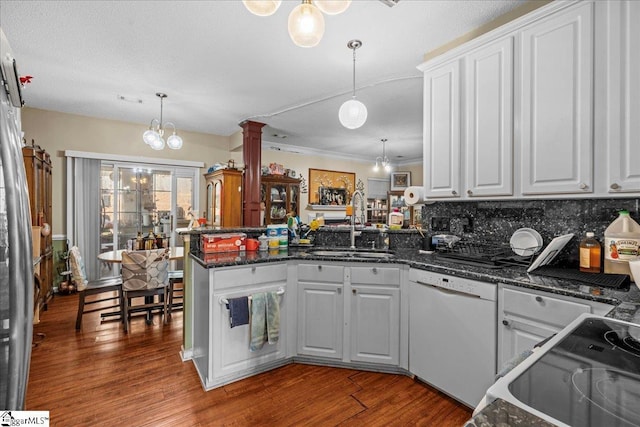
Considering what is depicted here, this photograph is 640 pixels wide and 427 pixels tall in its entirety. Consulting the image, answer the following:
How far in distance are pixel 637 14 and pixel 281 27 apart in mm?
2097

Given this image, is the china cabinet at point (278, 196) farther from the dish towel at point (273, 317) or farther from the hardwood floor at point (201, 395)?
the dish towel at point (273, 317)

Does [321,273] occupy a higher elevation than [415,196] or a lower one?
lower

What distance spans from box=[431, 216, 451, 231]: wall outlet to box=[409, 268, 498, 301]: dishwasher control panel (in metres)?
0.68

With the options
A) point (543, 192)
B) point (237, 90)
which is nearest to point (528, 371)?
point (543, 192)

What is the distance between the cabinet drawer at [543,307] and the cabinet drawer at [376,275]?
2.36 ft

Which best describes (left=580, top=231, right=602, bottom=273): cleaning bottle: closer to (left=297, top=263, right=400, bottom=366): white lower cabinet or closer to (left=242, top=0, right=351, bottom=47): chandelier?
(left=297, top=263, right=400, bottom=366): white lower cabinet

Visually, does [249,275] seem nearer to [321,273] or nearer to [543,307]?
[321,273]

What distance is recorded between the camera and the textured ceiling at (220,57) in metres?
2.18

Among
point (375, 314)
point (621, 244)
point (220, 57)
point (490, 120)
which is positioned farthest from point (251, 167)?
point (621, 244)

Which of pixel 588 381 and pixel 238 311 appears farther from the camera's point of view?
pixel 238 311

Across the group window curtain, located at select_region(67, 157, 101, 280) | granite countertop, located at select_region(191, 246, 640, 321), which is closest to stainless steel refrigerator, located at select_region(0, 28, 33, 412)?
granite countertop, located at select_region(191, 246, 640, 321)

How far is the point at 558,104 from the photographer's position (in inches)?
70.6

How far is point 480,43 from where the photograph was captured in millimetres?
2137

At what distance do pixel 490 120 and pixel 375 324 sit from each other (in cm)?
164
